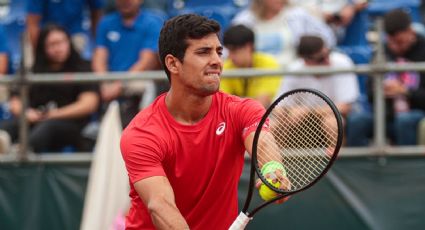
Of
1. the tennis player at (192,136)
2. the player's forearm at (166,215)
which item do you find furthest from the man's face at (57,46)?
the player's forearm at (166,215)

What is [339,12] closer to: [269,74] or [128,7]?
[128,7]

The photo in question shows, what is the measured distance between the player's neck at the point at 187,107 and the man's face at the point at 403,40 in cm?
351

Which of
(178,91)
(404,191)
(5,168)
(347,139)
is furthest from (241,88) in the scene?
(178,91)

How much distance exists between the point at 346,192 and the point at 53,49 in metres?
2.82

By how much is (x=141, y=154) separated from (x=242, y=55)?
319cm

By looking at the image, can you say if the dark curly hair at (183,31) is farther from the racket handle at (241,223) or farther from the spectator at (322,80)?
the spectator at (322,80)

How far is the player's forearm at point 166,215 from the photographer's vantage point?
471cm

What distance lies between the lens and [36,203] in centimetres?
802

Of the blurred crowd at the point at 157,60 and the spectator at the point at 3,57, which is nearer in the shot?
the blurred crowd at the point at 157,60

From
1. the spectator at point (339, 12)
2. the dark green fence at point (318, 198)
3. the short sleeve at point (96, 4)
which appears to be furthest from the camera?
the spectator at point (339, 12)

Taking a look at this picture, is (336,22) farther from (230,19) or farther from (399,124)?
(399,124)

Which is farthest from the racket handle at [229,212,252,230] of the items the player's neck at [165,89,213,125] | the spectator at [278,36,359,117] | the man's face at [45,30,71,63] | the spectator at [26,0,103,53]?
the spectator at [26,0,103,53]

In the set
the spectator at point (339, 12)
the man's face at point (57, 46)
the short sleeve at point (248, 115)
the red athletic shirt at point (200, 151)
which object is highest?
the spectator at point (339, 12)

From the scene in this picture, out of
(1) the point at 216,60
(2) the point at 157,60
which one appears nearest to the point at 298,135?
(1) the point at 216,60
